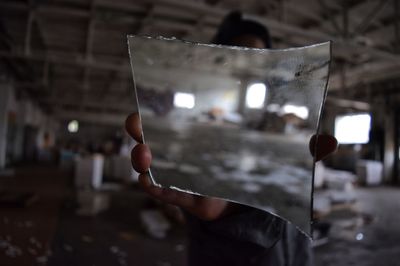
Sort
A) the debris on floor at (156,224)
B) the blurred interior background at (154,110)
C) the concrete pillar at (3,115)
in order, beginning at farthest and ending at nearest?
the concrete pillar at (3,115)
the debris on floor at (156,224)
the blurred interior background at (154,110)

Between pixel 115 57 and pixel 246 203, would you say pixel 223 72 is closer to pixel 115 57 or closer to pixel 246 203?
pixel 246 203

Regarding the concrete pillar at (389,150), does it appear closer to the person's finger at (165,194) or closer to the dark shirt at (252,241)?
the dark shirt at (252,241)

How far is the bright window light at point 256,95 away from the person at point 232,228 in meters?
0.08

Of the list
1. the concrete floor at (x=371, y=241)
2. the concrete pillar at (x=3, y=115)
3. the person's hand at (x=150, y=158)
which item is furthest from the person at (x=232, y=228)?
the concrete pillar at (x=3, y=115)

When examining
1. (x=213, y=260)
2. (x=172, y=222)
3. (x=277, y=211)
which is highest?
(x=277, y=211)

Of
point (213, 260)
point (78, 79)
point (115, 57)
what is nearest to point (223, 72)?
point (213, 260)

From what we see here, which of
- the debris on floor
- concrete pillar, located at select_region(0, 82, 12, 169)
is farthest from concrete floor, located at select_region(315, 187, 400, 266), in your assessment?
concrete pillar, located at select_region(0, 82, 12, 169)

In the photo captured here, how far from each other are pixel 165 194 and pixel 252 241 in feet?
0.57

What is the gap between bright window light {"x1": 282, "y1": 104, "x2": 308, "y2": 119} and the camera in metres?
0.32

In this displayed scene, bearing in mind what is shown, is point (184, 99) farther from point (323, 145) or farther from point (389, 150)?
point (389, 150)

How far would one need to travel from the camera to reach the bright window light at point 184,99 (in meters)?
0.35

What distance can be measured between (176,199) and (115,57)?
14.7 feet

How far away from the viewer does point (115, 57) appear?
4.42 m

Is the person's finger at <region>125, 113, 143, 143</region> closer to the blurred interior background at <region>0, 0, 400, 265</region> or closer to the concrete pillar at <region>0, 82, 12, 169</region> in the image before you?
the blurred interior background at <region>0, 0, 400, 265</region>
